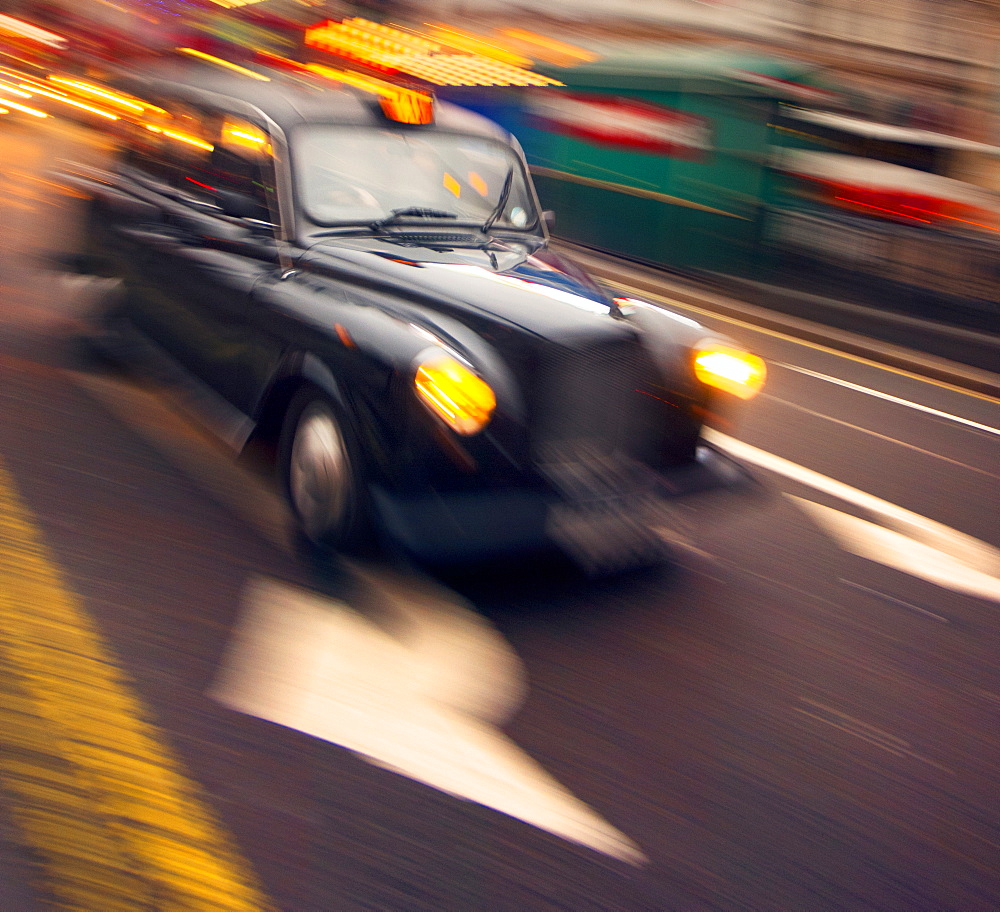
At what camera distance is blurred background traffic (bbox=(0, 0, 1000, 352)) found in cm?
983

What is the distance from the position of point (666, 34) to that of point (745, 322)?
15683mm

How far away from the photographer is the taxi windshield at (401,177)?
4.48 m

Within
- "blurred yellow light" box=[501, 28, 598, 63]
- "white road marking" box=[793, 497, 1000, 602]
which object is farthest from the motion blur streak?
"blurred yellow light" box=[501, 28, 598, 63]

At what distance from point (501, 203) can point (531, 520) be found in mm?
1999

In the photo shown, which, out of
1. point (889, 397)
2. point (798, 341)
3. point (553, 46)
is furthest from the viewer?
point (553, 46)

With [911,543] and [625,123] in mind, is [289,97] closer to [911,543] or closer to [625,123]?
[911,543]

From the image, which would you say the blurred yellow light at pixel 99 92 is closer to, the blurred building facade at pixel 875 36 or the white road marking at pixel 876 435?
the white road marking at pixel 876 435

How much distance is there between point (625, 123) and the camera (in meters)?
12.3

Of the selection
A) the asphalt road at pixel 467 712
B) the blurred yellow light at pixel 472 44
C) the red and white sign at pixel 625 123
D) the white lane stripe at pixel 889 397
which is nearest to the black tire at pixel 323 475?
the asphalt road at pixel 467 712

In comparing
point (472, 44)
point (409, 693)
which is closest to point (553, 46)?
point (472, 44)

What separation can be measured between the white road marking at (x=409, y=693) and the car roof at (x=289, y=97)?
206cm

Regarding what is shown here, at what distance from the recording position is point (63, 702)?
2.89 meters

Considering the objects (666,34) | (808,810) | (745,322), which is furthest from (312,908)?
(666,34)

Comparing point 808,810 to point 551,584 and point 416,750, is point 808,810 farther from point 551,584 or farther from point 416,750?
point 551,584
